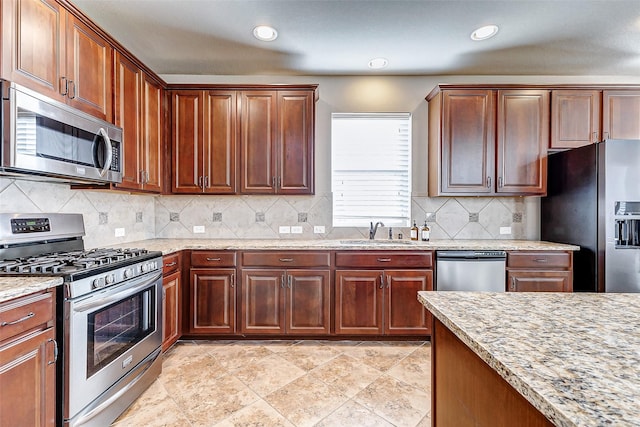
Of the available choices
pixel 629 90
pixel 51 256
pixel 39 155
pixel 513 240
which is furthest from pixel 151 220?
pixel 629 90

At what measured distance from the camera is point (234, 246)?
2.72 metres

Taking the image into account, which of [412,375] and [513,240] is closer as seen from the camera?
[412,375]

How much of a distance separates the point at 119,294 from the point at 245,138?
1769mm

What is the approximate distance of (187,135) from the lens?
9.79ft

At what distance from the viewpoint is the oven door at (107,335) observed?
1.49 m

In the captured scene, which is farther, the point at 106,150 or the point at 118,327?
the point at 106,150

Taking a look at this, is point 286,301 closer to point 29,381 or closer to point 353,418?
point 353,418

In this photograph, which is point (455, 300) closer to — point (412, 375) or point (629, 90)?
point (412, 375)

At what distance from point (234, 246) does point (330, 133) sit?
1.61m

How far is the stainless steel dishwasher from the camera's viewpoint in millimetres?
2695

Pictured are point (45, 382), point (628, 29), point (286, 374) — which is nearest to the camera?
point (45, 382)

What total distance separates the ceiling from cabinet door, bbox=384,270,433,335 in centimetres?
206

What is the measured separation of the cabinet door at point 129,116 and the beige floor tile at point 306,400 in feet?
6.43

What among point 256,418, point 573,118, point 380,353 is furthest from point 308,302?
point 573,118
